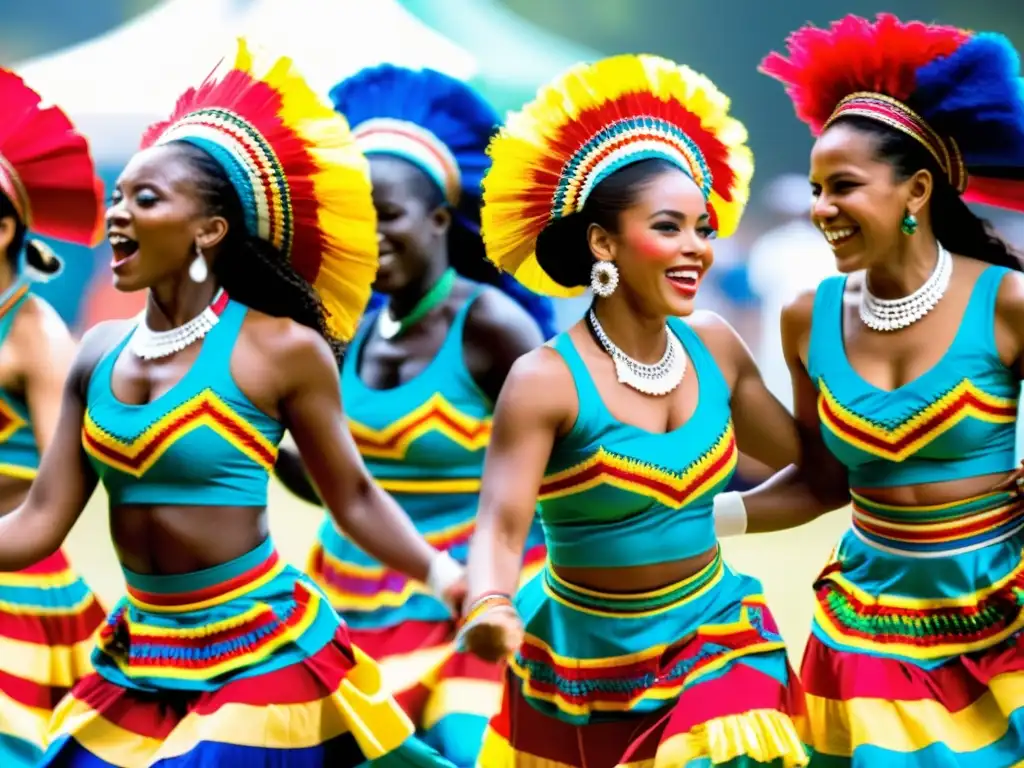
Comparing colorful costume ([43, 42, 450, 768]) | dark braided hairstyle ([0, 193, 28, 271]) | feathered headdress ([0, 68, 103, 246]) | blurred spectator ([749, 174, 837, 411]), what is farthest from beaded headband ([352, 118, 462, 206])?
blurred spectator ([749, 174, 837, 411])

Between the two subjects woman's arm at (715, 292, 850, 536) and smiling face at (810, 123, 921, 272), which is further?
woman's arm at (715, 292, 850, 536)

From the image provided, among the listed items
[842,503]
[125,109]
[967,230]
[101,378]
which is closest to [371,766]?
[101,378]

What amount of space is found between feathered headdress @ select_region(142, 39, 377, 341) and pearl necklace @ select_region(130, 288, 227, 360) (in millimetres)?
222

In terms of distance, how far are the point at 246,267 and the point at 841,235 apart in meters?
1.32

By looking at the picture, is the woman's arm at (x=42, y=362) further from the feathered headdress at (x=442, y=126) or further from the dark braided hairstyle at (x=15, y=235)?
the feathered headdress at (x=442, y=126)

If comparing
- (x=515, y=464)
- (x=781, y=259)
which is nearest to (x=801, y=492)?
(x=515, y=464)

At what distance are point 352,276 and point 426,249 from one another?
4.41 feet

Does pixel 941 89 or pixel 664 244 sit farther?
pixel 941 89

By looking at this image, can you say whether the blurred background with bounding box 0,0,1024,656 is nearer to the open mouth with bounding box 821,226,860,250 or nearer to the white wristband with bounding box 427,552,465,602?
the open mouth with bounding box 821,226,860,250

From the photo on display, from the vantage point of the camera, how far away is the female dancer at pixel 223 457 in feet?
11.5

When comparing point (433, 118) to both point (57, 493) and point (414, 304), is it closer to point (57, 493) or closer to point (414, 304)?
point (414, 304)

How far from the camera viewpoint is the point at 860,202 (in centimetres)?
383

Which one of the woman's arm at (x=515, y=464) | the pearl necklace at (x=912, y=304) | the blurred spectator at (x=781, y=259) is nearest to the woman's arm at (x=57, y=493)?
the woman's arm at (x=515, y=464)

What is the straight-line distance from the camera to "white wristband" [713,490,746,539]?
3.99 metres
